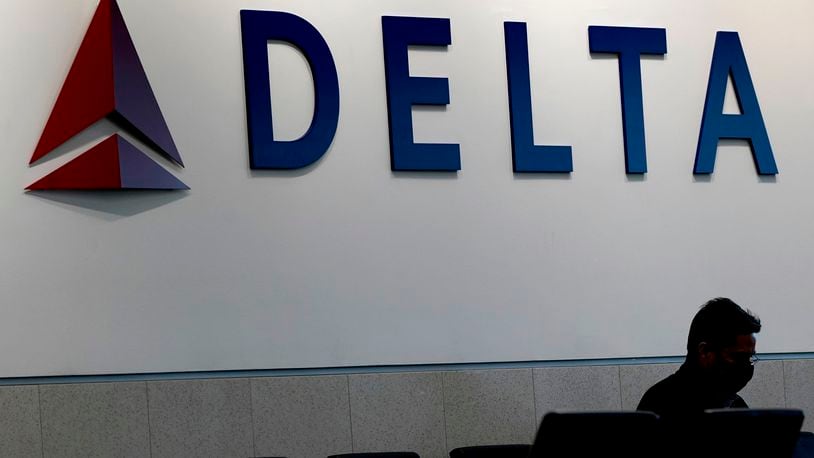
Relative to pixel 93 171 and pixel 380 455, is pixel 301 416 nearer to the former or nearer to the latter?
pixel 380 455

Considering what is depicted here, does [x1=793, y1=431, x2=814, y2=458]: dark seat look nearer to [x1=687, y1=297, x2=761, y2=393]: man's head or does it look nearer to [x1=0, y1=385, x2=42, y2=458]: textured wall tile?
[x1=687, y1=297, x2=761, y2=393]: man's head

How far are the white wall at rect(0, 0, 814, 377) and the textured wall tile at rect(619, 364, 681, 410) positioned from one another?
103 mm

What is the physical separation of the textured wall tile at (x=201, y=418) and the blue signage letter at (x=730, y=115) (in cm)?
281

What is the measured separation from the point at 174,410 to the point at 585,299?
218 cm

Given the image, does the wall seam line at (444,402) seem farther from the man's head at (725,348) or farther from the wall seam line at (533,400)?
the man's head at (725,348)

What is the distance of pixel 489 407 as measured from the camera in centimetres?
521

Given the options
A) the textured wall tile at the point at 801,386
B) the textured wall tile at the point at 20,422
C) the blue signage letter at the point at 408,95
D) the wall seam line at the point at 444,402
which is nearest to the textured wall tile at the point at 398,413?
the wall seam line at the point at 444,402

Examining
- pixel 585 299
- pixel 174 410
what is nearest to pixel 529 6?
pixel 585 299

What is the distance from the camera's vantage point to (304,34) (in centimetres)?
512

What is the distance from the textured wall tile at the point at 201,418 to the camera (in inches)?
188

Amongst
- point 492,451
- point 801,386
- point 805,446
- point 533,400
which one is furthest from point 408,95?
point 801,386

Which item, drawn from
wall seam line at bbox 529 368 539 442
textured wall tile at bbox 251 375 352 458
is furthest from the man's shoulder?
textured wall tile at bbox 251 375 352 458

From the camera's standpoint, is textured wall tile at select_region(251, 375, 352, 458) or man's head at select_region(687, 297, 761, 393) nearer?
man's head at select_region(687, 297, 761, 393)

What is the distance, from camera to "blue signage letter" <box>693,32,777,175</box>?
5.62 metres
